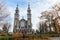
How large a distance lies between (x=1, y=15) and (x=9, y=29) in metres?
8.58

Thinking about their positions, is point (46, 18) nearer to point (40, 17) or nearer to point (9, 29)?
point (40, 17)

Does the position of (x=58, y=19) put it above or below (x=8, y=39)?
above

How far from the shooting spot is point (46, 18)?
17.9 m

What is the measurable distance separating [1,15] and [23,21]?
17183 millimetres

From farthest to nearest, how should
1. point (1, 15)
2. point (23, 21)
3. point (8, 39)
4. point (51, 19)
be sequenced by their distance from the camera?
point (23, 21), point (51, 19), point (1, 15), point (8, 39)

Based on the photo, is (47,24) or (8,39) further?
(47,24)

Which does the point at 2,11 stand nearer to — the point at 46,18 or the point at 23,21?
the point at 46,18

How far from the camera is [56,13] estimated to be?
54.0 feet

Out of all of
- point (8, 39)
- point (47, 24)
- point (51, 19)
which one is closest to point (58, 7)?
point (51, 19)

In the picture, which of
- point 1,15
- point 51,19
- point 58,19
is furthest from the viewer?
point 51,19

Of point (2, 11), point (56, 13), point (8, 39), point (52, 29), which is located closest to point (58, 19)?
point (56, 13)

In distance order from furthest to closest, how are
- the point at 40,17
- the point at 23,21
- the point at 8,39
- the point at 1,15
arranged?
1. the point at 23,21
2. the point at 40,17
3. the point at 1,15
4. the point at 8,39

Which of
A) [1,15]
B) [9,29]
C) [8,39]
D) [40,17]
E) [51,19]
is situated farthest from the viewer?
[9,29]

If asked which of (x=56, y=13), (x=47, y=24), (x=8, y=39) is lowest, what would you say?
(x=8, y=39)
